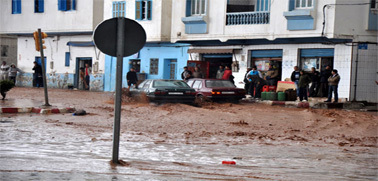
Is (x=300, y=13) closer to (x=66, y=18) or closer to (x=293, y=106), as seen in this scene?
(x=293, y=106)

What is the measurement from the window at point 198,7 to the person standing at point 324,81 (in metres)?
7.66

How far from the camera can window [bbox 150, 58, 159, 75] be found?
1257 inches

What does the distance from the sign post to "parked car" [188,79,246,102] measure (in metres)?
13.8

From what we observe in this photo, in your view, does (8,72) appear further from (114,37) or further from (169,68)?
(114,37)

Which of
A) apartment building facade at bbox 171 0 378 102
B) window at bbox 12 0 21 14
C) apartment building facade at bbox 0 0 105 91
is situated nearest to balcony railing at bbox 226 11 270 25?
apartment building facade at bbox 171 0 378 102

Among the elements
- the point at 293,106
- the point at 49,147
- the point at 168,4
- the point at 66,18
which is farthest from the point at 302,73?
the point at 66,18

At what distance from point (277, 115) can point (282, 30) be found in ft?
29.5

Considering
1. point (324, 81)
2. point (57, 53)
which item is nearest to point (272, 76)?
point (324, 81)

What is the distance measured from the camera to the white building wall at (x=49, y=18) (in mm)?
34312

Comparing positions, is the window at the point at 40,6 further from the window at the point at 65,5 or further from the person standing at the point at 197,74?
the person standing at the point at 197,74

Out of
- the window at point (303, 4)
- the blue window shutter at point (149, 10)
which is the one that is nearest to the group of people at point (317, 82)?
the window at point (303, 4)

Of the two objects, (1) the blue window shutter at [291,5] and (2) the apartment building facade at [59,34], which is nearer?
(1) the blue window shutter at [291,5]

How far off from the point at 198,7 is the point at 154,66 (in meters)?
5.29

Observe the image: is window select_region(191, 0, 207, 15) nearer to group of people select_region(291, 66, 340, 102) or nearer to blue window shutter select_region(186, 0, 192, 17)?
blue window shutter select_region(186, 0, 192, 17)
